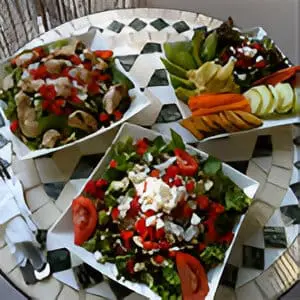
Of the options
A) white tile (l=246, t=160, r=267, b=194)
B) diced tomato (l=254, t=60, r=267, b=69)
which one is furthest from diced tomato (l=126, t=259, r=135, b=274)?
diced tomato (l=254, t=60, r=267, b=69)

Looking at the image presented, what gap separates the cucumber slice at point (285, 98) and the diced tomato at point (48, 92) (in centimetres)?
47

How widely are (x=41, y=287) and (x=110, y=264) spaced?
0.44 ft

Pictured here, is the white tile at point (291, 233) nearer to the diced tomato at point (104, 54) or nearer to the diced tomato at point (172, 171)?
the diced tomato at point (172, 171)

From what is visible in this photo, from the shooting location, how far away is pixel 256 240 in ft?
3.51

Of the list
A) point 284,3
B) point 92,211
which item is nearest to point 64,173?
point 92,211

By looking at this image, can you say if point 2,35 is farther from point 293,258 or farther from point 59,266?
point 293,258

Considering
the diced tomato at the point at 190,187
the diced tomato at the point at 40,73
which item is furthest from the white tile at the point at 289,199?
the diced tomato at the point at 40,73

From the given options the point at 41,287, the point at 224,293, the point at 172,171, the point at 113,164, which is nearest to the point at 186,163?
the point at 172,171

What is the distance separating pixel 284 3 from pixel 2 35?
929 mm

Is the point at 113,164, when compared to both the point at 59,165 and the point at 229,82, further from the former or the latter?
the point at 229,82

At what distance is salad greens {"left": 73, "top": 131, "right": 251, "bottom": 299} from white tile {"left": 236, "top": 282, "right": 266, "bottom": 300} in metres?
0.08

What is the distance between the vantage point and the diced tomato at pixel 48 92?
1.17m

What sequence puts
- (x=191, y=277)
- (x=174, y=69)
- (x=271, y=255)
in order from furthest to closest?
(x=174, y=69), (x=271, y=255), (x=191, y=277)

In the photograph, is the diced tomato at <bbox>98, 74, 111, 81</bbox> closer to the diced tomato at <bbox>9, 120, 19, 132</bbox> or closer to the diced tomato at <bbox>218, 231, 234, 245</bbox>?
the diced tomato at <bbox>9, 120, 19, 132</bbox>
